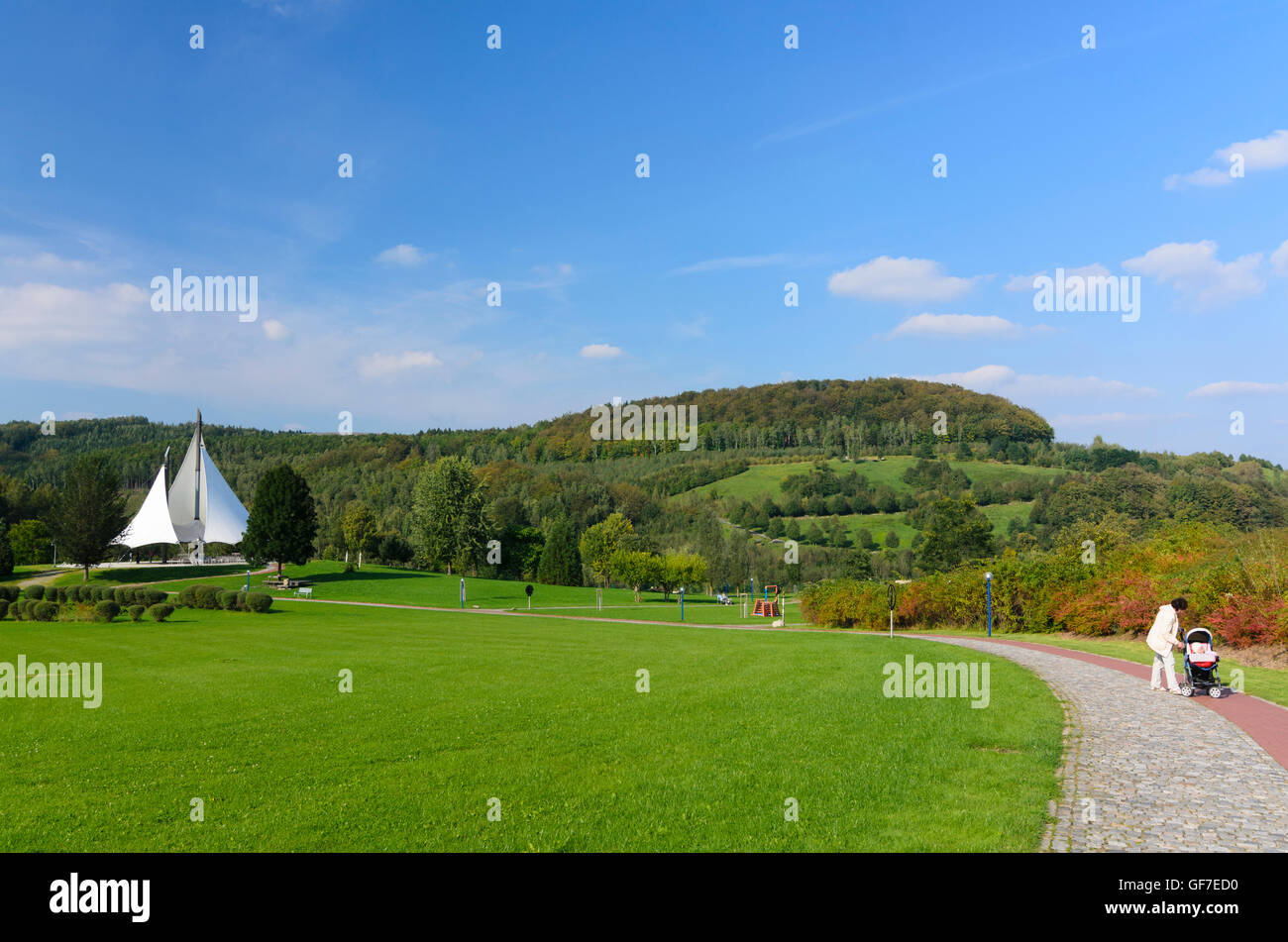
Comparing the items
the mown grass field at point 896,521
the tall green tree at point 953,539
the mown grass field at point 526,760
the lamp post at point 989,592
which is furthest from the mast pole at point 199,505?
the mown grass field at point 896,521

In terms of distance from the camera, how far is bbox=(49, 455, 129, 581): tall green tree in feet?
A: 162

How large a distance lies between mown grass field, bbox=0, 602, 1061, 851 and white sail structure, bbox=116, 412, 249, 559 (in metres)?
55.0

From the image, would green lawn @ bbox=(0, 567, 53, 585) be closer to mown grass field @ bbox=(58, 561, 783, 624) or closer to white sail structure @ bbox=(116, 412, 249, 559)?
mown grass field @ bbox=(58, 561, 783, 624)

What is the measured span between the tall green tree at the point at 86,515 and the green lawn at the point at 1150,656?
50.3 metres

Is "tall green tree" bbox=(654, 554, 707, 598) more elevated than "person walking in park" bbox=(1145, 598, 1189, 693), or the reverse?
"person walking in park" bbox=(1145, 598, 1189, 693)

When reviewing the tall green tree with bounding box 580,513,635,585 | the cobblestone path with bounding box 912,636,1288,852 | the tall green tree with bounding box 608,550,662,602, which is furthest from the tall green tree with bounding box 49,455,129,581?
the cobblestone path with bounding box 912,636,1288,852

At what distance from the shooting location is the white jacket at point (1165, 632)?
40.0 ft

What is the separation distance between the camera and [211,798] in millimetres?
6520

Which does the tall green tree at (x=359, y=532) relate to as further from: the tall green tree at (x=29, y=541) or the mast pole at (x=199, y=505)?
the tall green tree at (x=29, y=541)

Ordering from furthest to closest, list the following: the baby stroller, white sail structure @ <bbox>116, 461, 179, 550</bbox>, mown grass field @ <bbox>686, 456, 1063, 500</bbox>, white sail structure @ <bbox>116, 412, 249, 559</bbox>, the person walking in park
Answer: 1. mown grass field @ <bbox>686, 456, 1063, 500</bbox>
2. white sail structure @ <bbox>116, 412, 249, 559</bbox>
3. white sail structure @ <bbox>116, 461, 179, 550</bbox>
4. the person walking in park
5. the baby stroller

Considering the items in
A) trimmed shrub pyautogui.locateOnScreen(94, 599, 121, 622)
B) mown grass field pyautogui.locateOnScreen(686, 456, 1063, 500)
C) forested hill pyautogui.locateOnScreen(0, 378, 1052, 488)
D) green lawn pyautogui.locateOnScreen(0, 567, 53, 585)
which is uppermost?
forested hill pyautogui.locateOnScreen(0, 378, 1052, 488)

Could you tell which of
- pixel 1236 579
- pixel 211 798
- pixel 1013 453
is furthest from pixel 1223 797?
pixel 1013 453

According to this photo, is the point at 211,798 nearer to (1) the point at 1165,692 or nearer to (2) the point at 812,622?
(1) the point at 1165,692
